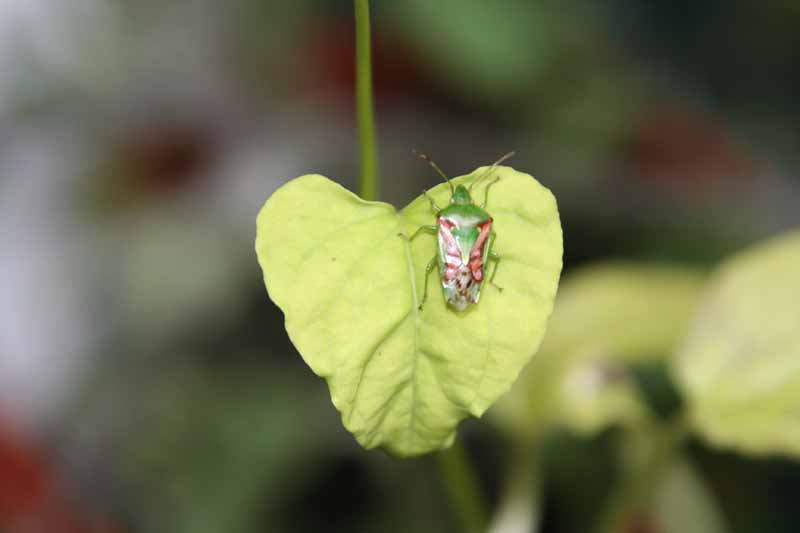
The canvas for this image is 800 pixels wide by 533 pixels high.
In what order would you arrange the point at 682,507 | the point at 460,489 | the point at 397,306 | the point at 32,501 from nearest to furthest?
the point at 397,306 < the point at 460,489 < the point at 682,507 < the point at 32,501

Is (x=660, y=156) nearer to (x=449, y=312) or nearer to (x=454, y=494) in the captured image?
(x=454, y=494)

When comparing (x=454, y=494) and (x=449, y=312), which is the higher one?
(x=449, y=312)

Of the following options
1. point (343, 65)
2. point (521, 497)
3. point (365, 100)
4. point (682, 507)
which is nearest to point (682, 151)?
point (343, 65)

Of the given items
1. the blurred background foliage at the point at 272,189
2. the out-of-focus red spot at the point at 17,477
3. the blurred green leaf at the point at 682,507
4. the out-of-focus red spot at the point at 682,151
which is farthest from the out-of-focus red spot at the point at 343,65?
the blurred green leaf at the point at 682,507

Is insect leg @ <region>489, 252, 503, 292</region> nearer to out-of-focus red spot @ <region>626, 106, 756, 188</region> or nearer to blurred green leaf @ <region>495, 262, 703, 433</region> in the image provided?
blurred green leaf @ <region>495, 262, 703, 433</region>

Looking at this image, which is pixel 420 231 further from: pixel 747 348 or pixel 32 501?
pixel 32 501

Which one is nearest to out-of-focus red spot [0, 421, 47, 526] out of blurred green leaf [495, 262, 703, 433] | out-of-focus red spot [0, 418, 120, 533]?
out-of-focus red spot [0, 418, 120, 533]

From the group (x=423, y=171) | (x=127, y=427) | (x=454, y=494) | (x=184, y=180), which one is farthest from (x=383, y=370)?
(x=184, y=180)
